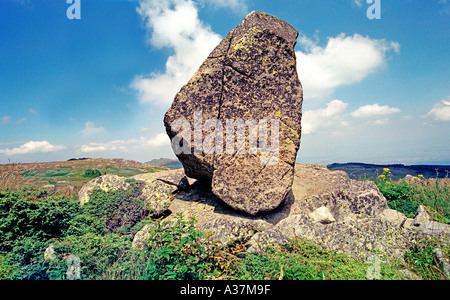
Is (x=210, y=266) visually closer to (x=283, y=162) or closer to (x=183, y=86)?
(x=283, y=162)

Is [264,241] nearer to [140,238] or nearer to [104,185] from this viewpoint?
[140,238]

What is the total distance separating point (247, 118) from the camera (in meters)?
7.91

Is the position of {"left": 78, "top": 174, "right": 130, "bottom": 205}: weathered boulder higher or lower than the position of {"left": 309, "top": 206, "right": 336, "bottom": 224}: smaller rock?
higher

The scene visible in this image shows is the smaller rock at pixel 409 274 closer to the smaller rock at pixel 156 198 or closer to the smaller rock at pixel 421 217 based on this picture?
the smaller rock at pixel 421 217

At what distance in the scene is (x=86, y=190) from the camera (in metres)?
8.23

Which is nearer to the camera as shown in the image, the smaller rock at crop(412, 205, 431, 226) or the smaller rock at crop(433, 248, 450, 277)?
the smaller rock at crop(433, 248, 450, 277)

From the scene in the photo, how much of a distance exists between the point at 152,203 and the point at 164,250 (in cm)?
383

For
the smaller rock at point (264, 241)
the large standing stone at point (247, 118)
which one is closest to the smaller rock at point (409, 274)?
the smaller rock at point (264, 241)

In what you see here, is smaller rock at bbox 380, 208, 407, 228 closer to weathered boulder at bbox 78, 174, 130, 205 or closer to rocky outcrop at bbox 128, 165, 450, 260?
rocky outcrop at bbox 128, 165, 450, 260

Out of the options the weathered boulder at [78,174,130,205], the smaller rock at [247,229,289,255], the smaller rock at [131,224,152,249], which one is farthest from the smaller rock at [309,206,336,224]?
the weathered boulder at [78,174,130,205]

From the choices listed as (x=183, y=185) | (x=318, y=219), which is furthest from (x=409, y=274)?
(x=183, y=185)

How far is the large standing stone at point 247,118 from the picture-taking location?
25.8ft

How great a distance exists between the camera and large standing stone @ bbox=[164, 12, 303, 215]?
7.85 metres
